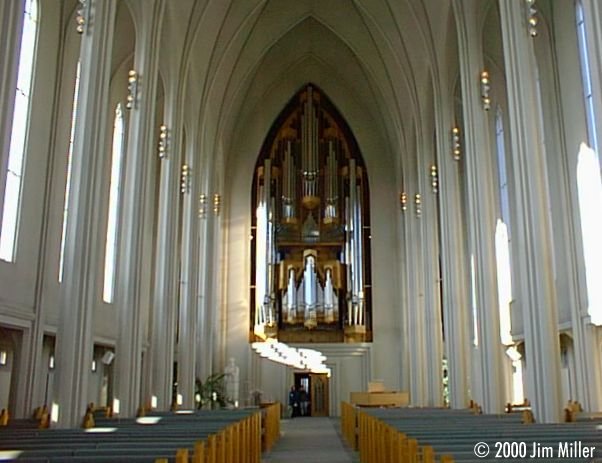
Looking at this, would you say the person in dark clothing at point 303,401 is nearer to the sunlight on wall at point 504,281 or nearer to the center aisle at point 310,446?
the center aisle at point 310,446

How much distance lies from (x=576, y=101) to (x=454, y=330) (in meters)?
5.92

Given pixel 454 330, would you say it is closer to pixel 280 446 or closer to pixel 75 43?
pixel 280 446

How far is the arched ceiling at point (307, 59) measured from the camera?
60.3 ft

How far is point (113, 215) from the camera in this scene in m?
18.0

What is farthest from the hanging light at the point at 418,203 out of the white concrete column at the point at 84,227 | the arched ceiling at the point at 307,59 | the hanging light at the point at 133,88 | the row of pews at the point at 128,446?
the row of pews at the point at 128,446

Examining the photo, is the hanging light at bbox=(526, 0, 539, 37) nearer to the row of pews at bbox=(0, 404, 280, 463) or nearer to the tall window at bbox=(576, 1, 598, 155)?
the tall window at bbox=(576, 1, 598, 155)

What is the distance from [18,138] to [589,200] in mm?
11916

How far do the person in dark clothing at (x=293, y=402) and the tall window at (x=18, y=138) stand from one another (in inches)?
556

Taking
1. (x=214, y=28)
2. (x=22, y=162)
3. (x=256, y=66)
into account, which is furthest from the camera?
(x=256, y=66)

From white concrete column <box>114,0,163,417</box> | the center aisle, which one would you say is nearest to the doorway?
the center aisle

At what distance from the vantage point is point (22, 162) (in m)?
13.2

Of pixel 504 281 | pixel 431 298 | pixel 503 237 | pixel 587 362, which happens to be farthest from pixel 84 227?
pixel 503 237

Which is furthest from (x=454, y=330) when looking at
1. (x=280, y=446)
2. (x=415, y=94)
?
(x=415, y=94)

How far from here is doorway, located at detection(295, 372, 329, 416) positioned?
25062 millimetres
